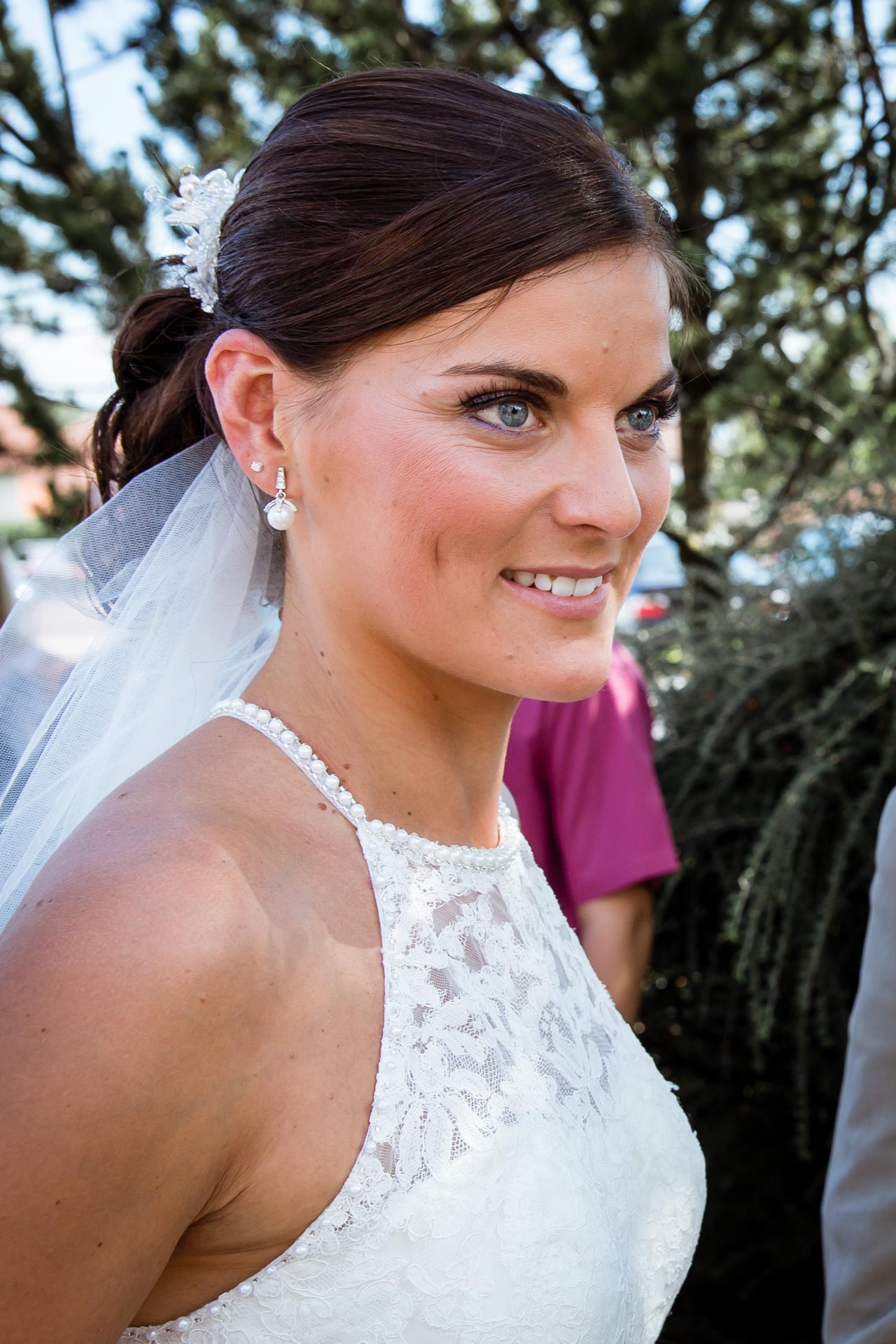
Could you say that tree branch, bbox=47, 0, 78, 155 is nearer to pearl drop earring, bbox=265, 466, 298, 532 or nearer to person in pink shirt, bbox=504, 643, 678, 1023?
person in pink shirt, bbox=504, 643, 678, 1023

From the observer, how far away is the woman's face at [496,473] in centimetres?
131

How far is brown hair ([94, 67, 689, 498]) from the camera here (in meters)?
1.31

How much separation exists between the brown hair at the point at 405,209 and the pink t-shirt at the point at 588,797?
1260mm

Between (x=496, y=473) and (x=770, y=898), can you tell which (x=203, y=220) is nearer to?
(x=496, y=473)

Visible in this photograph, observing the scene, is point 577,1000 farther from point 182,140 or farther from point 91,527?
point 182,140

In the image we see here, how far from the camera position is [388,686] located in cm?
149

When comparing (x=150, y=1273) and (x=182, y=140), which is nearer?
(x=150, y=1273)

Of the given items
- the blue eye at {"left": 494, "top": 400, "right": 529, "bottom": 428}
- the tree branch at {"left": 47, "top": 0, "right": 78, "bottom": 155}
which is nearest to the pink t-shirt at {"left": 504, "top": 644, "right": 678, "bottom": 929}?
the blue eye at {"left": 494, "top": 400, "right": 529, "bottom": 428}

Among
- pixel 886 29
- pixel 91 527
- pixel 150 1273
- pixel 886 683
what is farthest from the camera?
pixel 886 29

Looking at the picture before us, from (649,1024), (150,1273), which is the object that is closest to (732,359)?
(649,1024)

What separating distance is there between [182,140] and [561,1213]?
4.18 m

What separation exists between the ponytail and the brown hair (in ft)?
0.46

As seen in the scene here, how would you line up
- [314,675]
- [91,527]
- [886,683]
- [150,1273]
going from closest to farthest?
[150,1273] < [314,675] < [91,527] < [886,683]

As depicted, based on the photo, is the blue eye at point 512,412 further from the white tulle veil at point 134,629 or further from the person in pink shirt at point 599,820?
the person in pink shirt at point 599,820
